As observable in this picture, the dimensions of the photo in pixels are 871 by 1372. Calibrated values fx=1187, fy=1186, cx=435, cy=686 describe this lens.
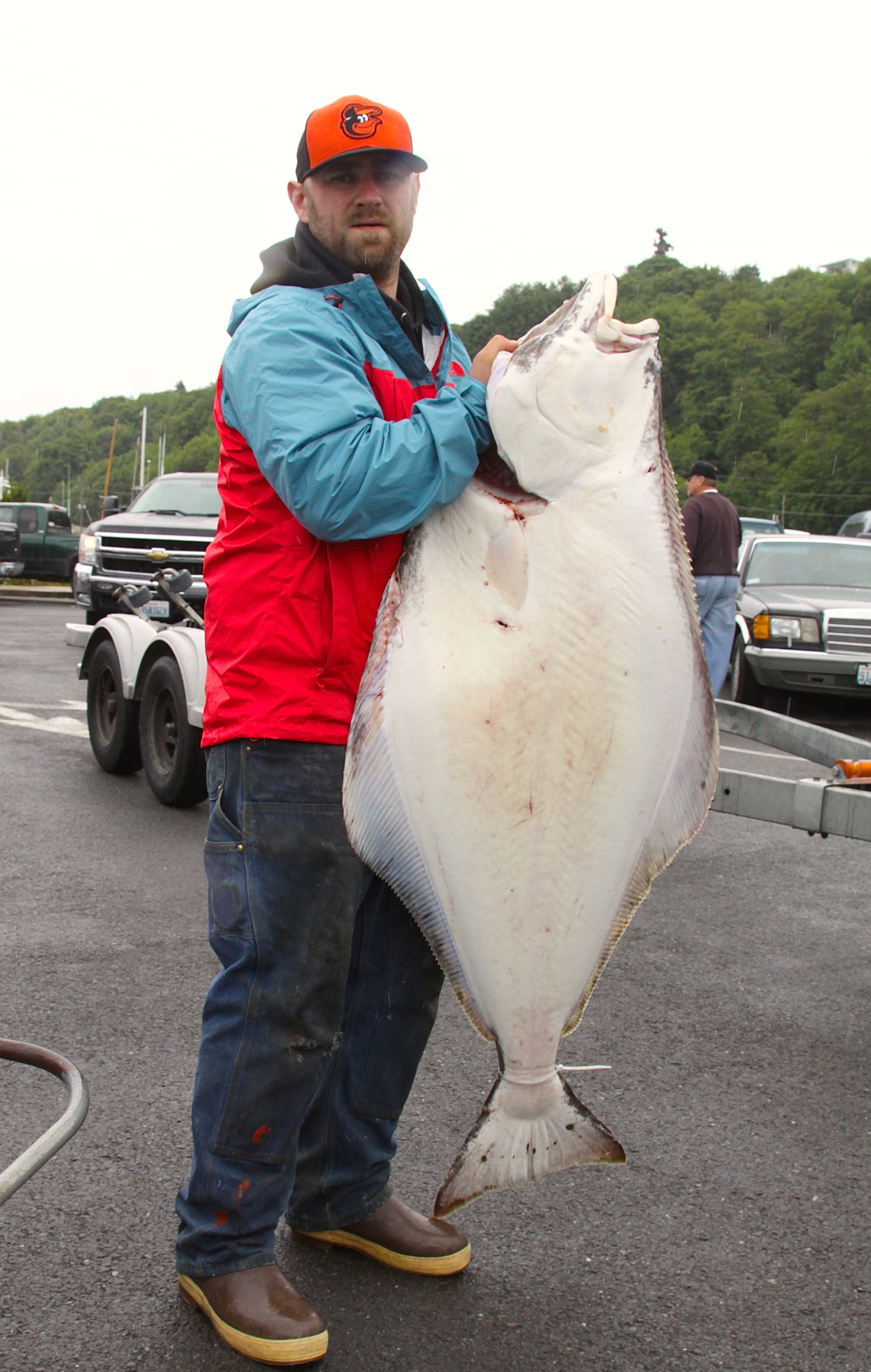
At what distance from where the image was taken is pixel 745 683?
10.7 meters

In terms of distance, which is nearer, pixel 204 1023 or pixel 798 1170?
pixel 204 1023

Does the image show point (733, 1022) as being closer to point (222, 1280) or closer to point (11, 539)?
point (222, 1280)

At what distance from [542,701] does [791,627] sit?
923 centimetres

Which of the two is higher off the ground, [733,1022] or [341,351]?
[341,351]

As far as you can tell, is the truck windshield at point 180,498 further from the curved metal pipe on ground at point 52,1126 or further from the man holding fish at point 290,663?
the curved metal pipe on ground at point 52,1126

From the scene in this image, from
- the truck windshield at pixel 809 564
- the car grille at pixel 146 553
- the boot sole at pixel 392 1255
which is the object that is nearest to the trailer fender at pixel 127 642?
the car grille at pixel 146 553

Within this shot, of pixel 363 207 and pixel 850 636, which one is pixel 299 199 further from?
pixel 850 636

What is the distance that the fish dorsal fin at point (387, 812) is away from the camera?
5.74 feet

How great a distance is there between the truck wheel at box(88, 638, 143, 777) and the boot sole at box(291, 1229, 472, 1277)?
15.9 ft

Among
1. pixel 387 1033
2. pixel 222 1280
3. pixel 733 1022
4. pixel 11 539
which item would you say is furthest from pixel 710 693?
pixel 11 539

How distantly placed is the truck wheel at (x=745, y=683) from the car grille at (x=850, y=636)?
70 centimetres

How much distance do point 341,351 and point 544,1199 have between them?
181cm

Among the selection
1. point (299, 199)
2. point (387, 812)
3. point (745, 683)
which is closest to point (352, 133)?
point (299, 199)

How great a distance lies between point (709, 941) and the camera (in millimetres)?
4383
